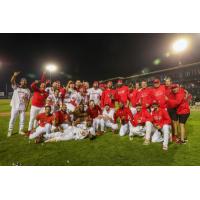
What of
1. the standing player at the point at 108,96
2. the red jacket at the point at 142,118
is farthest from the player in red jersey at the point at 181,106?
the standing player at the point at 108,96

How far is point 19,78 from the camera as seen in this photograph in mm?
4707

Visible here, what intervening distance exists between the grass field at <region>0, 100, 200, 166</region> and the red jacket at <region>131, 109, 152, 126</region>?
16.2 inches

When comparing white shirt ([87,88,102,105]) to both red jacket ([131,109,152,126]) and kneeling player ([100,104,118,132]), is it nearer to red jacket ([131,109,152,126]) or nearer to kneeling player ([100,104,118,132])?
kneeling player ([100,104,118,132])

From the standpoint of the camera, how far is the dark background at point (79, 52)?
174 inches

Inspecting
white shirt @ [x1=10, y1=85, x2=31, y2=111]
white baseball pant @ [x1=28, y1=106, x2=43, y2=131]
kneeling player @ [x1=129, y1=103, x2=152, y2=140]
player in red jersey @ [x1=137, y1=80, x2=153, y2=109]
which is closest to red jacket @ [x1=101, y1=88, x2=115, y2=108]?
player in red jersey @ [x1=137, y1=80, x2=153, y2=109]

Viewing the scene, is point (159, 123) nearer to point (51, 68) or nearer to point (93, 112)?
point (93, 112)

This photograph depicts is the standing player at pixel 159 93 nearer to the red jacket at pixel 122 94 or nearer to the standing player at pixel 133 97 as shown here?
the standing player at pixel 133 97

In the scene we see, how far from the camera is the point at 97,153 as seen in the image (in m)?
3.63

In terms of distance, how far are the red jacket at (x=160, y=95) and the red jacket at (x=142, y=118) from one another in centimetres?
36

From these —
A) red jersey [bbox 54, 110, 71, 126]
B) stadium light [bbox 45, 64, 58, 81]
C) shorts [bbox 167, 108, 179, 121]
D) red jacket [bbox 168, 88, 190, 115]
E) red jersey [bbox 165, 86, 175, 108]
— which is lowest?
red jersey [bbox 54, 110, 71, 126]

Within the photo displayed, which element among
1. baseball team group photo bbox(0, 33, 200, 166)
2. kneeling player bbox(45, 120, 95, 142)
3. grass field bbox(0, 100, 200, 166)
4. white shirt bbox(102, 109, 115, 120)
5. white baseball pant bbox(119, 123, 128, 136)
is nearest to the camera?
grass field bbox(0, 100, 200, 166)

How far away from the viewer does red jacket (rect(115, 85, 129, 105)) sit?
5572 millimetres
